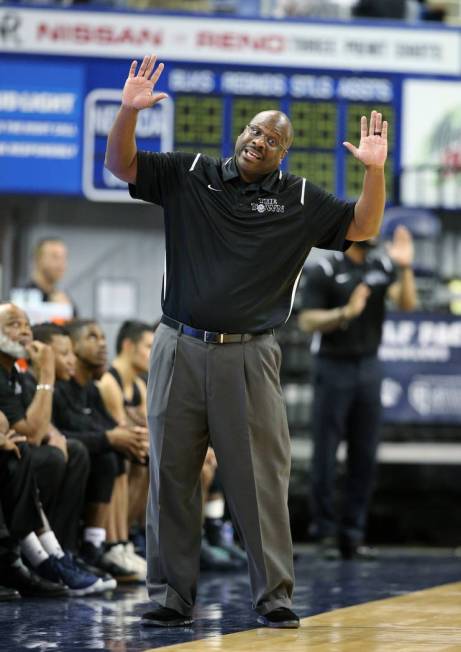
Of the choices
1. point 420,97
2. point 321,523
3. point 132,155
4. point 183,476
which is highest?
point 420,97

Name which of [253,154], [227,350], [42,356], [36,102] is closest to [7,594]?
[42,356]

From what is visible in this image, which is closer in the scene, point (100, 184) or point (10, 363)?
point (10, 363)

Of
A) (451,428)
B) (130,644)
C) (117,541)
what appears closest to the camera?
(130,644)

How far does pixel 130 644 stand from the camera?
3.88m

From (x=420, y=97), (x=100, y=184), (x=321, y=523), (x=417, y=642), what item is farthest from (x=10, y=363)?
(x=420, y=97)

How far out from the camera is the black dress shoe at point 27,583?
5180 millimetres

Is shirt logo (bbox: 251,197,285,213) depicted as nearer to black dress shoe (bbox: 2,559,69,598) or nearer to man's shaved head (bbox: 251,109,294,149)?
man's shaved head (bbox: 251,109,294,149)

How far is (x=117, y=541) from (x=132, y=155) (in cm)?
228

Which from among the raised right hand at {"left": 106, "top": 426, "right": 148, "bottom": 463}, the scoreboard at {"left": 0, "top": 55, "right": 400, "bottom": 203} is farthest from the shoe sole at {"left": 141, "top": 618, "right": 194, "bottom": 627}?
the scoreboard at {"left": 0, "top": 55, "right": 400, "bottom": 203}

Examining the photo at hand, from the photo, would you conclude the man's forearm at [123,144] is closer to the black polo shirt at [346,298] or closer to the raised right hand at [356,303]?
the raised right hand at [356,303]

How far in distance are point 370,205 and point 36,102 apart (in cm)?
575

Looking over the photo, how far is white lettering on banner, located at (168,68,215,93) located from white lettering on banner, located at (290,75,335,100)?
59cm

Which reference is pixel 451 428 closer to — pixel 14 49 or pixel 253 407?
pixel 14 49

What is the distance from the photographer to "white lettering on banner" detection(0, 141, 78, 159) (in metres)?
9.53
